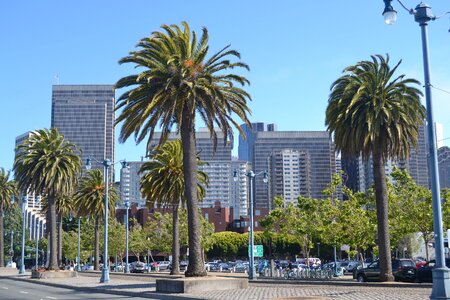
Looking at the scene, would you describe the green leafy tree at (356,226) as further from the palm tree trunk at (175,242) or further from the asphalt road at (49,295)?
the asphalt road at (49,295)

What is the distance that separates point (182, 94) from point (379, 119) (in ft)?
38.8

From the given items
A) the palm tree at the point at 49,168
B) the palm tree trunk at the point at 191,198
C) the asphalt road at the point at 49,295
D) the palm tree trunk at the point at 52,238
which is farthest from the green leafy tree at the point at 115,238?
the palm tree trunk at the point at 191,198

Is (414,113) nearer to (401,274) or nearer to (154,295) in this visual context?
(401,274)

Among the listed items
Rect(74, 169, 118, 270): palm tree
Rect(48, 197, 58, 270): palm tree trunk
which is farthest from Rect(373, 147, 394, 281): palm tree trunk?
Rect(74, 169, 118, 270): palm tree

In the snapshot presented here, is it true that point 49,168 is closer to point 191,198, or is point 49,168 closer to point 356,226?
point 191,198

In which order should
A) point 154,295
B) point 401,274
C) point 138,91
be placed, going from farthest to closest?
1. point 401,274
2. point 138,91
3. point 154,295

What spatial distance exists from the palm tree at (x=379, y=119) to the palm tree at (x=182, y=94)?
7027mm

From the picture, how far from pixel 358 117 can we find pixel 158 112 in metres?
12.0

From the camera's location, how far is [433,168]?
17766 millimetres

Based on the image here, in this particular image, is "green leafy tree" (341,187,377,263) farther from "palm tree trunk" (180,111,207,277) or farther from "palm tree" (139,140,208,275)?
"palm tree trunk" (180,111,207,277)

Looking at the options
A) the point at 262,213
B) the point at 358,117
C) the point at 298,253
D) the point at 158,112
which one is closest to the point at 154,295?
the point at 158,112

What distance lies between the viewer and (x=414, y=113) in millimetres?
35781

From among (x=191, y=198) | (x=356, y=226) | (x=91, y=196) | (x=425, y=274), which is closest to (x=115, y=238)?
(x=91, y=196)

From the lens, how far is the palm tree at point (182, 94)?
33.5 m
